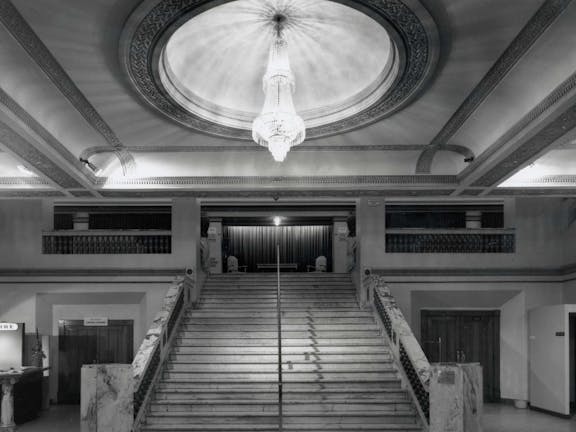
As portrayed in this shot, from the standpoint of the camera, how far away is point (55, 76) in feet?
28.8

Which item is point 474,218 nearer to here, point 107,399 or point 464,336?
point 464,336

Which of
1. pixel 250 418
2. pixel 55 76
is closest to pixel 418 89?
pixel 55 76

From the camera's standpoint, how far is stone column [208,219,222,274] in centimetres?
1938

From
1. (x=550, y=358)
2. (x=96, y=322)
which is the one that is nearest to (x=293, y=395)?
(x=550, y=358)

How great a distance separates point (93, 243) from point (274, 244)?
628 centimetres

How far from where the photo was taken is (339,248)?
791 inches

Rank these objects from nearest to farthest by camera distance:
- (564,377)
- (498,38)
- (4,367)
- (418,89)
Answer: (498,38) < (418,89) < (564,377) < (4,367)

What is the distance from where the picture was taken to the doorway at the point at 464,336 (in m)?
16.6

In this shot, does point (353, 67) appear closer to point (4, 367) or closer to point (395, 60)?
point (395, 60)

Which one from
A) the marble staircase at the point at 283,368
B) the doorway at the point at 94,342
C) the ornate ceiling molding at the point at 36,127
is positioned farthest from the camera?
the doorway at the point at 94,342

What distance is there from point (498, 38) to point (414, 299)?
31.3 ft

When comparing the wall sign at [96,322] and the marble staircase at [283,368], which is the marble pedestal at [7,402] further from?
the wall sign at [96,322]

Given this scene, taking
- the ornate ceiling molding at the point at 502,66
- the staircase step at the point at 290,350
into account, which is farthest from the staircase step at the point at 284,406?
the ornate ceiling molding at the point at 502,66

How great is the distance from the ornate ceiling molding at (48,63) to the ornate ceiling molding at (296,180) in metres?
2.16
